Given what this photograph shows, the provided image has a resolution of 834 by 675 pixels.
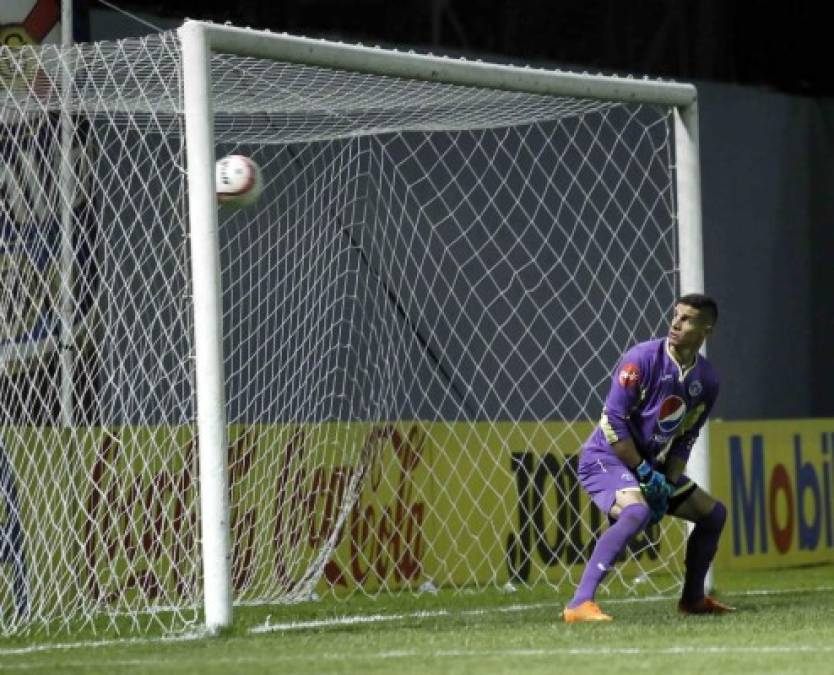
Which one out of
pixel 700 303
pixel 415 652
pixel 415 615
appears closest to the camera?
pixel 415 652

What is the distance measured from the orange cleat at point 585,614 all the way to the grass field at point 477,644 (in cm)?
7

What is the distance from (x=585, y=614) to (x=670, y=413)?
3.17 feet

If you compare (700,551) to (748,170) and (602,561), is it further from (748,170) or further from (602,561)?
(748,170)

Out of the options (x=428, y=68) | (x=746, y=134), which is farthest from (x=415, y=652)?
(x=746, y=134)

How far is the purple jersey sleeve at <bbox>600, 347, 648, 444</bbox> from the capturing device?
29.0 feet

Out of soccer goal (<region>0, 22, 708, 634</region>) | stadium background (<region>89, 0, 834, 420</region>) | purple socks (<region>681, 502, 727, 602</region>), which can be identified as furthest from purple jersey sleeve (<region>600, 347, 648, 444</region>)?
stadium background (<region>89, 0, 834, 420</region>)

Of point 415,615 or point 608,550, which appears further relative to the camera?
point 415,615

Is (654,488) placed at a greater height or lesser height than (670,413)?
lesser

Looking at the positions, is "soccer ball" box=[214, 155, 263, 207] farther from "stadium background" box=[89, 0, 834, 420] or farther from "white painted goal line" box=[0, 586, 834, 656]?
"stadium background" box=[89, 0, 834, 420]

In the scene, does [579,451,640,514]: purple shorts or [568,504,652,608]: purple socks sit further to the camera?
[579,451,640,514]: purple shorts

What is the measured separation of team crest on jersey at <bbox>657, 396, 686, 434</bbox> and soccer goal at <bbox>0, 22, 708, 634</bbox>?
1.69 m

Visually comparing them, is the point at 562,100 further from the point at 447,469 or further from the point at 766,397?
the point at 766,397

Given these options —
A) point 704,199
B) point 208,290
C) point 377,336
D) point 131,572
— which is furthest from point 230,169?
point 704,199

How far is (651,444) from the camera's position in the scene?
900 cm
